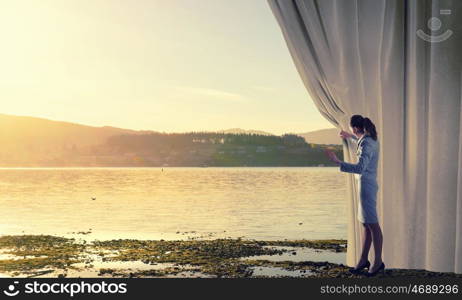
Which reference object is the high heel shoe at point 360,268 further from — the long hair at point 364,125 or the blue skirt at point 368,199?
the long hair at point 364,125

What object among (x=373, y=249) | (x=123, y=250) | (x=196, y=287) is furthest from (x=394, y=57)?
(x=123, y=250)

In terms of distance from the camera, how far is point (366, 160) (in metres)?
4.15

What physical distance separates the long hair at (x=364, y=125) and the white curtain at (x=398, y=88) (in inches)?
9.7

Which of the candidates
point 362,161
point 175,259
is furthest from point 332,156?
point 175,259

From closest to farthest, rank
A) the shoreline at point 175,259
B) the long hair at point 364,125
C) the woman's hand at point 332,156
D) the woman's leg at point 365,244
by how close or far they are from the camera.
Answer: the woman's hand at point 332,156
the long hair at point 364,125
the woman's leg at point 365,244
the shoreline at point 175,259

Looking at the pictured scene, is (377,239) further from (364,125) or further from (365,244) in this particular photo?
(364,125)

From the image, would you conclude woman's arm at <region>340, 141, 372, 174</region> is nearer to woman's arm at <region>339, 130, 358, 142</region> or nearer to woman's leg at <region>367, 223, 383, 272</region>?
woman's arm at <region>339, 130, 358, 142</region>

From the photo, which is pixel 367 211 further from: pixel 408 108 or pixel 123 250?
pixel 123 250

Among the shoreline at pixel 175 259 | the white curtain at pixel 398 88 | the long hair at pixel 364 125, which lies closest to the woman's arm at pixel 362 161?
the long hair at pixel 364 125

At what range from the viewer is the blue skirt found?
14.0 ft

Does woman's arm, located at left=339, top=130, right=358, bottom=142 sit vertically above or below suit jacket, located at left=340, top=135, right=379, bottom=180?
above

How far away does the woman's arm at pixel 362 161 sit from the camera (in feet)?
13.4

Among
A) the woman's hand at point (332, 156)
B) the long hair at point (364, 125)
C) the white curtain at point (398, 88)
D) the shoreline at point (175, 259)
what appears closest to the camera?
the woman's hand at point (332, 156)

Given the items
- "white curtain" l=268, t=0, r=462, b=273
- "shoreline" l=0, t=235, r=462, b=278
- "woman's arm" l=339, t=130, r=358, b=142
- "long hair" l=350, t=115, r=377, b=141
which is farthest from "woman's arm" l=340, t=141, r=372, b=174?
"shoreline" l=0, t=235, r=462, b=278
